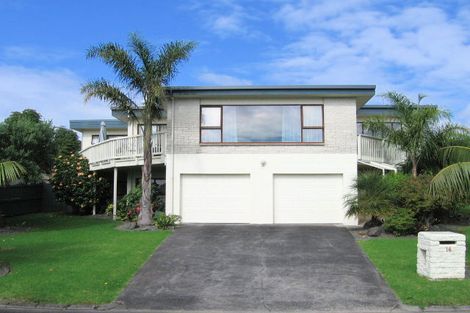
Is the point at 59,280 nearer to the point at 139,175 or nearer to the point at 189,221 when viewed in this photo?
the point at 189,221

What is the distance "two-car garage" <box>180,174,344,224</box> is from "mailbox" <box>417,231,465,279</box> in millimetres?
8713

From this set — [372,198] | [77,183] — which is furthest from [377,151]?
[77,183]

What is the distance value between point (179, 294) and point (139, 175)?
638 inches

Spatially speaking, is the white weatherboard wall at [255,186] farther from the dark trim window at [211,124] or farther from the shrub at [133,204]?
the shrub at [133,204]

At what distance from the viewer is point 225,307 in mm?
9391

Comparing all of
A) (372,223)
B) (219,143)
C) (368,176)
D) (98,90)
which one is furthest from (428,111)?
(98,90)

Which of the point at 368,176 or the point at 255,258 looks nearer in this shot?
the point at 255,258

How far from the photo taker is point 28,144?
63.9ft

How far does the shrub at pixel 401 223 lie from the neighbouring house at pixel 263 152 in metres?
3.18

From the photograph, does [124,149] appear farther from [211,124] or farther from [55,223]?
[211,124]

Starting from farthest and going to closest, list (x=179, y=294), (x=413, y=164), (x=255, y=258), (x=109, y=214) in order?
(x=109, y=214) < (x=413, y=164) < (x=255, y=258) < (x=179, y=294)

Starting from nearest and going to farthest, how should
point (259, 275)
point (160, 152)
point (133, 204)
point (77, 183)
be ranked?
point (259, 275) < point (160, 152) < point (133, 204) < point (77, 183)

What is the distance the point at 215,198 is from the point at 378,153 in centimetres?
699

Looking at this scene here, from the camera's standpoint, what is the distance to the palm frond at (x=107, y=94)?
60.6ft
